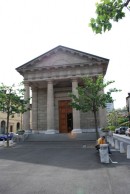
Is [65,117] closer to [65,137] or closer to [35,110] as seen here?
[35,110]

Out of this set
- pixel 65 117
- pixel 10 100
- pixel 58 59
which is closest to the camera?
pixel 10 100

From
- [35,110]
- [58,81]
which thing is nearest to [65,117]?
[35,110]

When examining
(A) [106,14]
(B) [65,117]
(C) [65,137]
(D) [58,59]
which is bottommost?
(C) [65,137]

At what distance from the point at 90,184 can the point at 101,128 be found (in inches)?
876

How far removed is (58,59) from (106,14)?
90.2 ft

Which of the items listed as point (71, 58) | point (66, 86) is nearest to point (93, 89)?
point (71, 58)

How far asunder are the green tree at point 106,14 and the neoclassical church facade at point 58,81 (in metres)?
24.1

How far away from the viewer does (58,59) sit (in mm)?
32344

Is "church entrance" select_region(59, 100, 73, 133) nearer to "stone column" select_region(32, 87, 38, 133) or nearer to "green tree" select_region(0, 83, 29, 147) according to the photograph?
"stone column" select_region(32, 87, 38, 133)

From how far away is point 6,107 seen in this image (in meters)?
24.3

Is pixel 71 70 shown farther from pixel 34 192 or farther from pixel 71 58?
pixel 34 192

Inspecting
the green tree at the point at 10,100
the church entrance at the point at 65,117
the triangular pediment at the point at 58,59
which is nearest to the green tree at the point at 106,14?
the green tree at the point at 10,100

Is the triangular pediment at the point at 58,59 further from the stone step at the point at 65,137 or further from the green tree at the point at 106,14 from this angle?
the green tree at the point at 106,14

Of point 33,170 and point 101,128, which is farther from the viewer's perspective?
point 101,128
